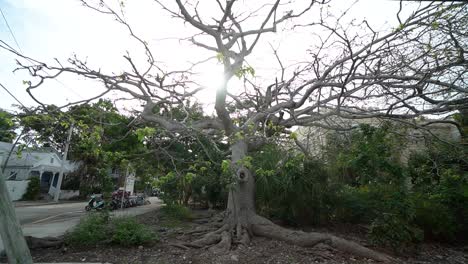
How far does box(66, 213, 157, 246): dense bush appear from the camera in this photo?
533cm

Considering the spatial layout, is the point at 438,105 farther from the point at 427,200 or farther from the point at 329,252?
the point at 329,252

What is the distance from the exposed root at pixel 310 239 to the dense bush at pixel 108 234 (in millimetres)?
2539

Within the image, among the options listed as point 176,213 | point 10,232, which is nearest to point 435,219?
point 10,232

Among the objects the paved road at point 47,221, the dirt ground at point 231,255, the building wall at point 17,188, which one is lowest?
the dirt ground at point 231,255

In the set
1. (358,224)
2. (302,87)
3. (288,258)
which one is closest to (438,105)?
(302,87)

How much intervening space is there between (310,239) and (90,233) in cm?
478

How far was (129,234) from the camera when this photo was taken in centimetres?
542

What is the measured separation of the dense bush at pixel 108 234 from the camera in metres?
5.33

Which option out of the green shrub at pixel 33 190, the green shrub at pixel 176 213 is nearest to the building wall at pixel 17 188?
the green shrub at pixel 33 190

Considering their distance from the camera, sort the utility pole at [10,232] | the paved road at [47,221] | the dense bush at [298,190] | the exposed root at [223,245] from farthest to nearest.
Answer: the paved road at [47,221] → the dense bush at [298,190] → the exposed root at [223,245] → the utility pole at [10,232]

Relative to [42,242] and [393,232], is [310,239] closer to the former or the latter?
[393,232]

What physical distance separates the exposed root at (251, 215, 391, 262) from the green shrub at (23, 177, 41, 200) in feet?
72.5

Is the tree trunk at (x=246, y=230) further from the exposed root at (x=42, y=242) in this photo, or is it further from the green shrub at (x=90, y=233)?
the exposed root at (x=42, y=242)

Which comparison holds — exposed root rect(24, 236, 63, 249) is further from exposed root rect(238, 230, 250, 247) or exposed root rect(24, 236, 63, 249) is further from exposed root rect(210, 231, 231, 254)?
exposed root rect(238, 230, 250, 247)
